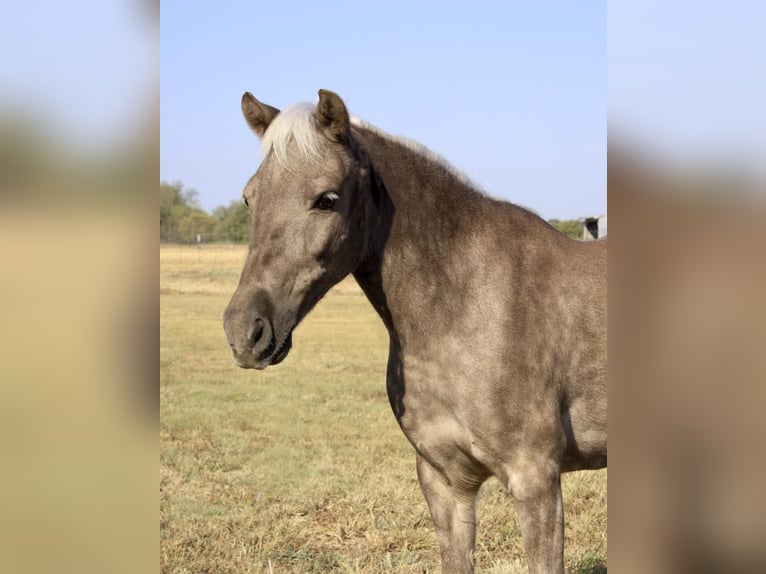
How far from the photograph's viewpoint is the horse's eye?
2.69 meters

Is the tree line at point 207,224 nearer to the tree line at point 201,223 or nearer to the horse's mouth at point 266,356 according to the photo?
the tree line at point 201,223

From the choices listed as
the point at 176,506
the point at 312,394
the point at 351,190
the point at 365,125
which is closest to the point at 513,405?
the point at 351,190

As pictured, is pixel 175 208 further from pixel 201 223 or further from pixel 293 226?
pixel 293 226

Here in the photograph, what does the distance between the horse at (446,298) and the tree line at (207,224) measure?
88.2 feet

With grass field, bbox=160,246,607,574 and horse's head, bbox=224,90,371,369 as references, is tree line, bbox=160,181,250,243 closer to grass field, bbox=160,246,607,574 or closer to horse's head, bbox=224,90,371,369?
grass field, bbox=160,246,607,574

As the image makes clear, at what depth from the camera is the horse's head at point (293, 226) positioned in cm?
255

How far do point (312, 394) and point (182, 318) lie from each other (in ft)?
24.2

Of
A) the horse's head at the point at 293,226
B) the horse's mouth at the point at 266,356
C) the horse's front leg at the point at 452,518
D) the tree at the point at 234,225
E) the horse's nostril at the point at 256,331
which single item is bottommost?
the horse's front leg at the point at 452,518

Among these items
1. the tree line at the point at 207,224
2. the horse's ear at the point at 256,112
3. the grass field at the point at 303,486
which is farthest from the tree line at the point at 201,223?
the horse's ear at the point at 256,112

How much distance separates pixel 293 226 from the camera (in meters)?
2.64

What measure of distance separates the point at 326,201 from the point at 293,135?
11.2 inches
